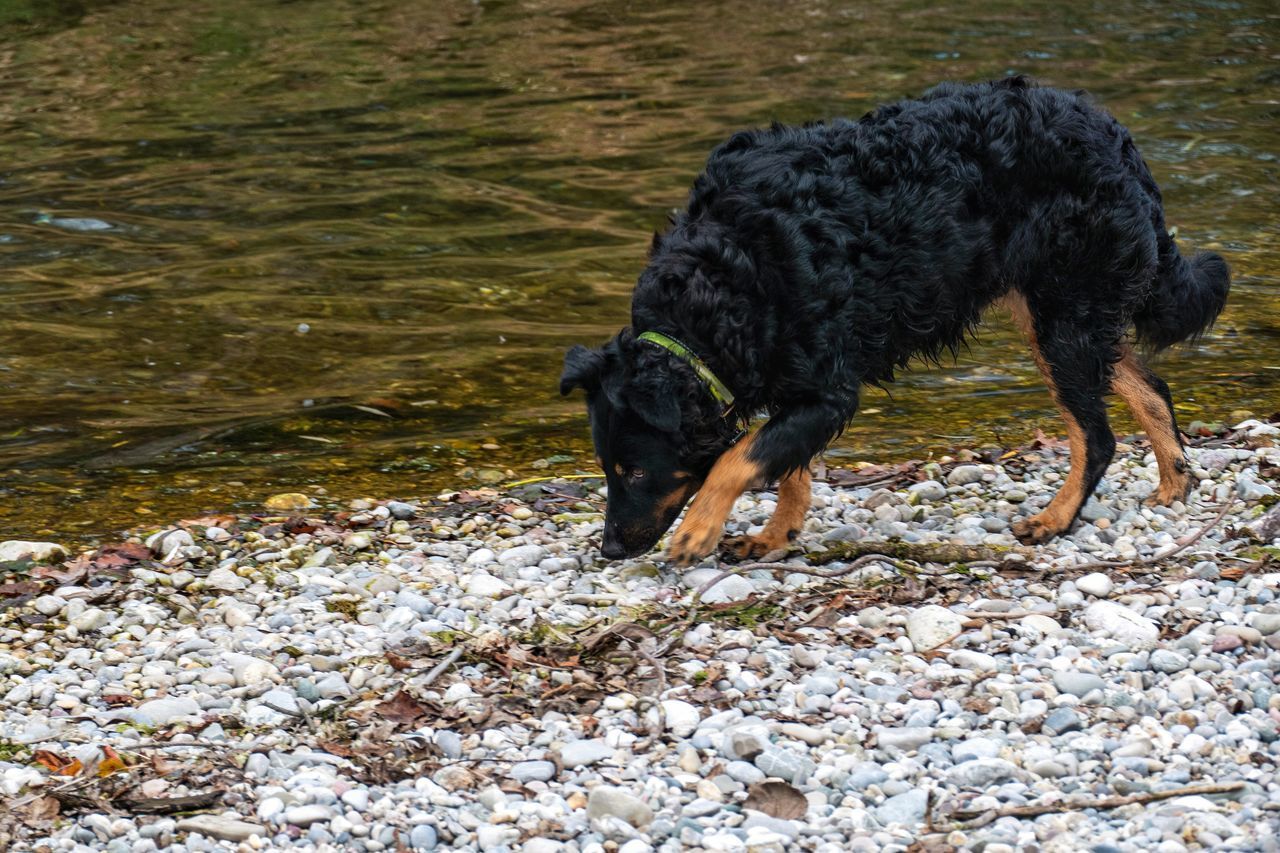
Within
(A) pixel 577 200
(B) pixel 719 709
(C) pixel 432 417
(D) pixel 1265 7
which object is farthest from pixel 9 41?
(B) pixel 719 709

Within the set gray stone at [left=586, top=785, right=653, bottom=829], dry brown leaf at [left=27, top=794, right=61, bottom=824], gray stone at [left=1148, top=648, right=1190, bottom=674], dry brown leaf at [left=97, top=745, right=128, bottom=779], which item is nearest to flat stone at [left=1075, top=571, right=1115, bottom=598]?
gray stone at [left=1148, top=648, right=1190, bottom=674]

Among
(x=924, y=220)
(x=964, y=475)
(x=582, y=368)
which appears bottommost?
(x=964, y=475)

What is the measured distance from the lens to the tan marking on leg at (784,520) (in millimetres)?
5945

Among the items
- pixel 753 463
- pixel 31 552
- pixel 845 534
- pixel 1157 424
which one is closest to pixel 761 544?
pixel 845 534

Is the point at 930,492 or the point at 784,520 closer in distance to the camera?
the point at 784,520

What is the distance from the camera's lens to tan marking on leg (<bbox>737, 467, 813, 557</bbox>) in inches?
234

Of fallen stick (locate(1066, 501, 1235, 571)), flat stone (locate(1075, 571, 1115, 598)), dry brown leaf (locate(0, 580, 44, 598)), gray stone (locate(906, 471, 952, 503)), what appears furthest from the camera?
gray stone (locate(906, 471, 952, 503))

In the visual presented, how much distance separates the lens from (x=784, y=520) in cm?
599

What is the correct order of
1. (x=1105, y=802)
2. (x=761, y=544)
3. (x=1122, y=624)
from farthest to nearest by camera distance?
(x=761, y=544) < (x=1122, y=624) < (x=1105, y=802)

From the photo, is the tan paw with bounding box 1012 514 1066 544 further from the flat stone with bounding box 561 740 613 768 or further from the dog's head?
the flat stone with bounding box 561 740 613 768

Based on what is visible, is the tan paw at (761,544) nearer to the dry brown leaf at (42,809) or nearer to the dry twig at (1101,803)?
the dry twig at (1101,803)

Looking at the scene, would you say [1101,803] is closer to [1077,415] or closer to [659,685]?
[659,685]

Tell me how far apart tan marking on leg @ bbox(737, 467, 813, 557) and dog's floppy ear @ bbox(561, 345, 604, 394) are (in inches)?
36.5

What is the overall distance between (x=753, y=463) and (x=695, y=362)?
42 centimetres
